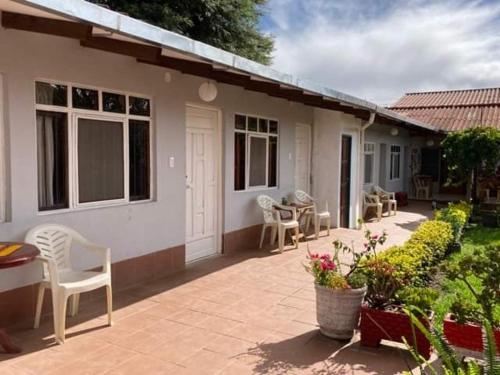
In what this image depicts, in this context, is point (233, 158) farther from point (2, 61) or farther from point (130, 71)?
point (2, 61)

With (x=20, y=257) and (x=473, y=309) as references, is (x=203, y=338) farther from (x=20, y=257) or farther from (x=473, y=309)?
(x=473, y=309)

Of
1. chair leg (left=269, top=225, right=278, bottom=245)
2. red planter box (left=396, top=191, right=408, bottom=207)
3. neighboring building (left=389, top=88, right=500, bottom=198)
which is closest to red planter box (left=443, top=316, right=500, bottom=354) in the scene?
chair leg (left=269, top=225, right=278, bottom=245)

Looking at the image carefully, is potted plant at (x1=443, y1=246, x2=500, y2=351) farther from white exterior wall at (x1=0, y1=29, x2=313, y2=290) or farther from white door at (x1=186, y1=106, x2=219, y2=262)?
white door at (x1=186, y1=106, x2=219, y2=262)

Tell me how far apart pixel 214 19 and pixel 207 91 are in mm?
8889

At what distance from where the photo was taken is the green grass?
14.9 ft

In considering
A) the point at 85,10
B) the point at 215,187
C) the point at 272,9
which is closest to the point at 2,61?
the point at 85,10

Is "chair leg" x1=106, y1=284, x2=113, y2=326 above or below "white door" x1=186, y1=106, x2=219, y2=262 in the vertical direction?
below

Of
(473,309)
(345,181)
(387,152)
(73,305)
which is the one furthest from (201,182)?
(387,152)

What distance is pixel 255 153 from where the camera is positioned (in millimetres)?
8188

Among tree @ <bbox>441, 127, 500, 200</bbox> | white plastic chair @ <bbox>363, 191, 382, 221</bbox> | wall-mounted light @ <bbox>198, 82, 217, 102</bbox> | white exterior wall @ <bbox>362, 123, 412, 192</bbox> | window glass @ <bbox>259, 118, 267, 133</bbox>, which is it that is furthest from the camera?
white exterior wall @ <bbox>362, 123, 412, 192</bbox>

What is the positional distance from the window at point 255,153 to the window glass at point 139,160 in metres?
2.16

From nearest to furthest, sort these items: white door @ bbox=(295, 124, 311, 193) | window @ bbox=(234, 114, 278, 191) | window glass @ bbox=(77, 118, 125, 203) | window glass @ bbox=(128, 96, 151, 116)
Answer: window glass @ bbox=(77, 118, 125, 203) < window glass @ bbox=(128, 96, 151, 116) < window @ bbox=(234, 114, 278, 191) < white door @ bbox=(295, 124, 311, 193)

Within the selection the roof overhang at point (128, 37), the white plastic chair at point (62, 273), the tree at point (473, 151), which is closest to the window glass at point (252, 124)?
the roof overhang at point (128, 37)

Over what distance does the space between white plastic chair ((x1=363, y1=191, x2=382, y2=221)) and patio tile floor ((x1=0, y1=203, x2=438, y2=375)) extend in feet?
21.7
